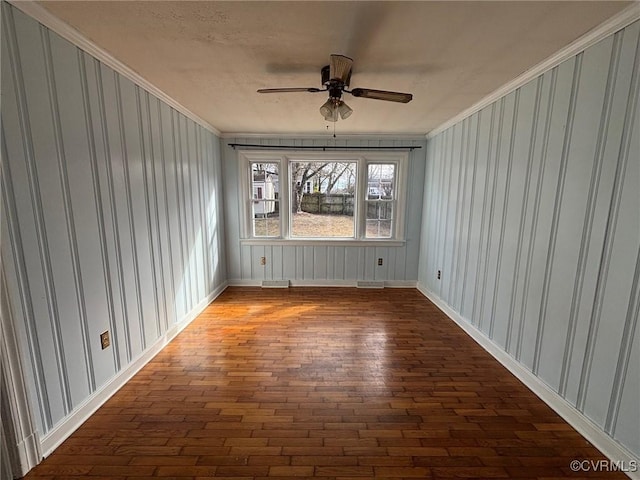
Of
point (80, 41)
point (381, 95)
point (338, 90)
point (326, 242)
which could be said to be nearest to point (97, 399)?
point (80, 41)

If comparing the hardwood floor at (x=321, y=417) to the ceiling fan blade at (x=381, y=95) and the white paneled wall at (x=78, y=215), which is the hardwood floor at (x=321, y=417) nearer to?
the white paneled wall at (x=78, y=215)

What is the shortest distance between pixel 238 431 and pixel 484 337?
7.51ft

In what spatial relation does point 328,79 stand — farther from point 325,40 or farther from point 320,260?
point 320,260

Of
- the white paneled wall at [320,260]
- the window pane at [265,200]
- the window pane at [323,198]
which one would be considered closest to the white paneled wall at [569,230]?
the white paneled wall at [320,260]

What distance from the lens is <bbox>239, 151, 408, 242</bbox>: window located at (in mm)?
4184

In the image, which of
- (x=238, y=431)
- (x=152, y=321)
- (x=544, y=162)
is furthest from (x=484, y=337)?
(x=152, y=321)

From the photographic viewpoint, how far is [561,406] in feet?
5.80

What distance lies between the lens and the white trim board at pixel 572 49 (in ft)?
4.56

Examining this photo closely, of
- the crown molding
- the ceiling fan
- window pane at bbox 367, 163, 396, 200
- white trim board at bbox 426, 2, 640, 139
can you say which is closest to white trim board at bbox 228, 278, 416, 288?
window pane at bbox 367, 163, 396, 200

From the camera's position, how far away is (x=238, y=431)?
164 cm

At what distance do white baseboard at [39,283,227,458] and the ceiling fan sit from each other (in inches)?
91.9

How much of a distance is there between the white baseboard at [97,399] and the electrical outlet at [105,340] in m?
0.27

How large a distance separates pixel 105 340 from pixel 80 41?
6.29ft

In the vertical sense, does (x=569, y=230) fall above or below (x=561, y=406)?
above
